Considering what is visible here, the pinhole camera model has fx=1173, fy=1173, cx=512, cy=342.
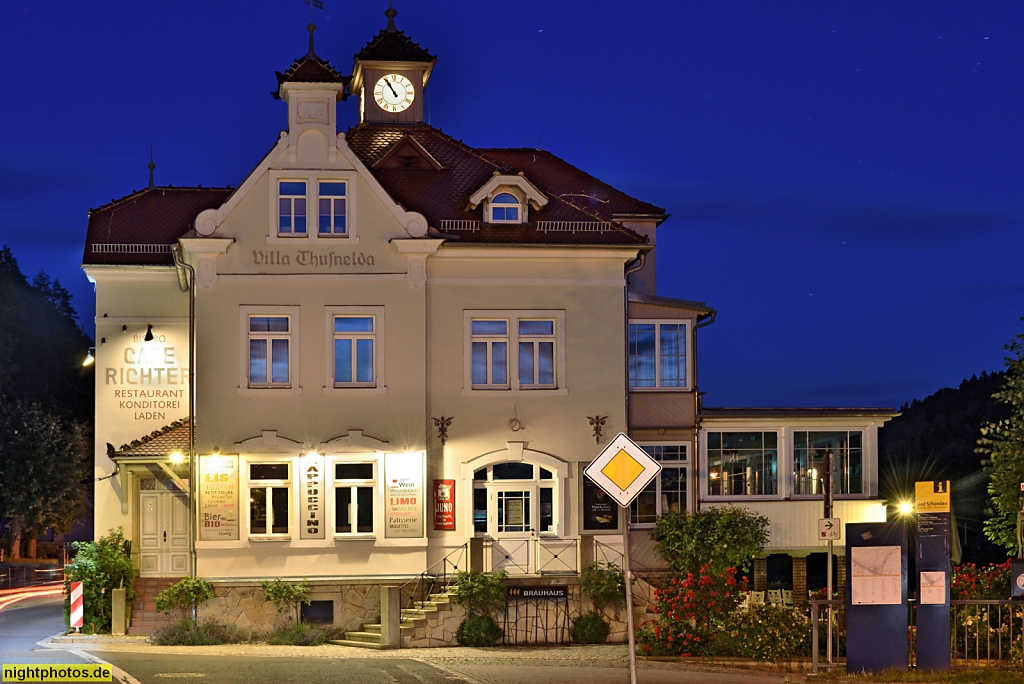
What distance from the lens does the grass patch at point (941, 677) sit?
53.9 ft

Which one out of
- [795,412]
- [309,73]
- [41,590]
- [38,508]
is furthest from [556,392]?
[38,508]

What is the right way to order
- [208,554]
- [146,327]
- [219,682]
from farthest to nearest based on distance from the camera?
[146,327], [208,554], [219,682]

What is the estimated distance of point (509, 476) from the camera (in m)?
26.2

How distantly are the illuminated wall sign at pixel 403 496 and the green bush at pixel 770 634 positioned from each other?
7622 mm

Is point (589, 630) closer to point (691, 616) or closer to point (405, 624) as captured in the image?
point (691, 616)

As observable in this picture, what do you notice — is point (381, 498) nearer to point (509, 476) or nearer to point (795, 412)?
point (509, 476)

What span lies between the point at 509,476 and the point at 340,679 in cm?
903

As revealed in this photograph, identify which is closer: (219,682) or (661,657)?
(219,682)

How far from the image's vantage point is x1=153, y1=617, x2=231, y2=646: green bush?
2381cm

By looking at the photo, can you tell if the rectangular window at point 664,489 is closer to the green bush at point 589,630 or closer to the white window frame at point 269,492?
the green bush at point 589,630

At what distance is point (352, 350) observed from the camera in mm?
25734

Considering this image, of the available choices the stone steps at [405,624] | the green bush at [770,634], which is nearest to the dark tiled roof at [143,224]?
the stone steps at [405,624]

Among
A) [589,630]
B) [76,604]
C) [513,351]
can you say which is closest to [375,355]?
[513,351]

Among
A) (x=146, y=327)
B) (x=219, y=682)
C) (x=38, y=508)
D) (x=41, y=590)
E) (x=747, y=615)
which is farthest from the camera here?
(x=38, y=508)
